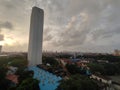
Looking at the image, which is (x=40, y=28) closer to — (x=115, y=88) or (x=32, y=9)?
(x=32, y=9)

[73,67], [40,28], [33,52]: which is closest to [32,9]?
[40,28]

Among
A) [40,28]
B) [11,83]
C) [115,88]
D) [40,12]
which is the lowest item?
[115,88]

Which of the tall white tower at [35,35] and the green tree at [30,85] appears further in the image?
the tall white tower at [35,35]

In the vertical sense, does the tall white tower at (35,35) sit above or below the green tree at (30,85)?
above

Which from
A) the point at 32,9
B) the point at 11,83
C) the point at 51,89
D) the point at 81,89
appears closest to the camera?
the point at 81,89

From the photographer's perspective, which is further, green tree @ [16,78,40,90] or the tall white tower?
the tall white tower

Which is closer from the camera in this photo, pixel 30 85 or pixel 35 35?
pixel 30 85

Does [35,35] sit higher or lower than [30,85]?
higher

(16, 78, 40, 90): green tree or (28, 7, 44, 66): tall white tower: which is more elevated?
(28, 7, 44, 66): tall white tower
